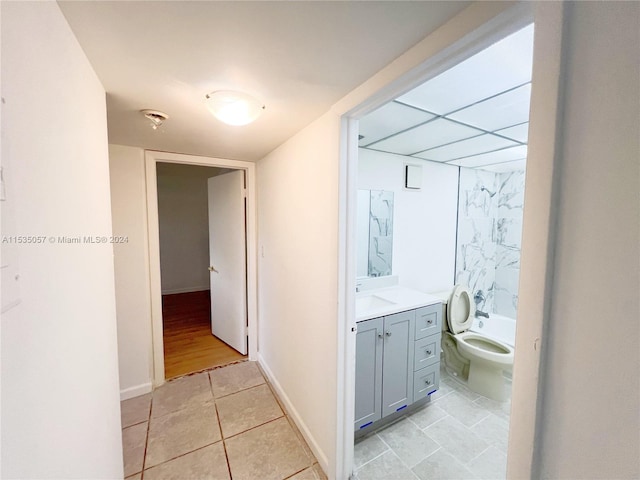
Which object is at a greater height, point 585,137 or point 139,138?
point 139,138

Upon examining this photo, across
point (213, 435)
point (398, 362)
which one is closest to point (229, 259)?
point (213, 435)

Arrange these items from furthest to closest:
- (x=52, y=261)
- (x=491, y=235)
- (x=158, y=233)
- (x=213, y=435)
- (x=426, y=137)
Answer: (x=491, y=235) < (x=158, y=233) < (x=426, y=137) < (x=213, y=435) < (x=52, y=261)

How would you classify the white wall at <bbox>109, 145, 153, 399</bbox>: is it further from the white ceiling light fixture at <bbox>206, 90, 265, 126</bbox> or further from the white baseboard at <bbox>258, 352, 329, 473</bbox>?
the white ceiling light fixture at <bbox>206, 90, 265, 126</bbox>

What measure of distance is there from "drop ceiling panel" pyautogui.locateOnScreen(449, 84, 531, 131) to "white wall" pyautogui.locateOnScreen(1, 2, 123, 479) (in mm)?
1786

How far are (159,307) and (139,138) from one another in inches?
55.2

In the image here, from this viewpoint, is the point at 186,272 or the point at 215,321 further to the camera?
the point at 186,272

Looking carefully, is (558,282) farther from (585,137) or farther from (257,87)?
(257,87)

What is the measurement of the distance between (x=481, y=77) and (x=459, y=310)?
2.06m

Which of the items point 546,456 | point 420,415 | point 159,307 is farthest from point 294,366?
point 546,456

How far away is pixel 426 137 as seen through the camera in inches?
78.2

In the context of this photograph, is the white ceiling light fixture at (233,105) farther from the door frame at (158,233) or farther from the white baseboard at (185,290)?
the white baseboard at (185,290)

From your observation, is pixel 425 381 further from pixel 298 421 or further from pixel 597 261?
pixel 597 261

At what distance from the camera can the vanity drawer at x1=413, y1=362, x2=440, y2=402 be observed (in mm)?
1988

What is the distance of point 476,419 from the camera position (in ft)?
6.51
